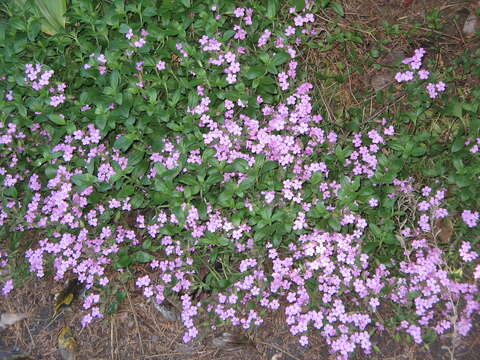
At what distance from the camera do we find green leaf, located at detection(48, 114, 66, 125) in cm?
304

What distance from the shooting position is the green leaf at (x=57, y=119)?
9.96ft

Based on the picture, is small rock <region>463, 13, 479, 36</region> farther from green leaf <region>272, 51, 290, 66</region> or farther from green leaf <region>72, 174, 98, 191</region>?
green leaf <region>72, 174, 98, 191</region>

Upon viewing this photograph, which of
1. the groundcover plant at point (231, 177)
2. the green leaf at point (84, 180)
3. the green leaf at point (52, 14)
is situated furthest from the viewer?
the green leaf at point (52, 14)

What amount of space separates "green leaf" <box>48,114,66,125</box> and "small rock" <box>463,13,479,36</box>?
118 inches

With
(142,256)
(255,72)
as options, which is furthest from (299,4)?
(142,256)

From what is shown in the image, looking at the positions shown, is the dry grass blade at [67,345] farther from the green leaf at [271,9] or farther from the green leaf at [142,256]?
the green leaf at [271,9]

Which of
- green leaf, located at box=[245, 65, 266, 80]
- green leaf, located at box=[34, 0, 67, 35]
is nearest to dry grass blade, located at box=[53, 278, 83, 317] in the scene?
green leaf, located at box=[34, 0, 67, 35]

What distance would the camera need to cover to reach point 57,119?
3049 millimetres

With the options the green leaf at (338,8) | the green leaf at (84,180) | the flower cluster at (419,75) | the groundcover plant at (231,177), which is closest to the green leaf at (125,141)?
the groundcover plant at (231,177)

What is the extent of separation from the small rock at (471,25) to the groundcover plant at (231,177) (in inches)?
12.4

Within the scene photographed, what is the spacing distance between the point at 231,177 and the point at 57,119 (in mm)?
1247

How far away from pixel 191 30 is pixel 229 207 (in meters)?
1.38

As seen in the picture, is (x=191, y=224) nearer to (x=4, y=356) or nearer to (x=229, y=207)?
(x=229, y=207)

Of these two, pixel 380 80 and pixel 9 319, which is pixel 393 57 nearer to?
pixel 380 80
